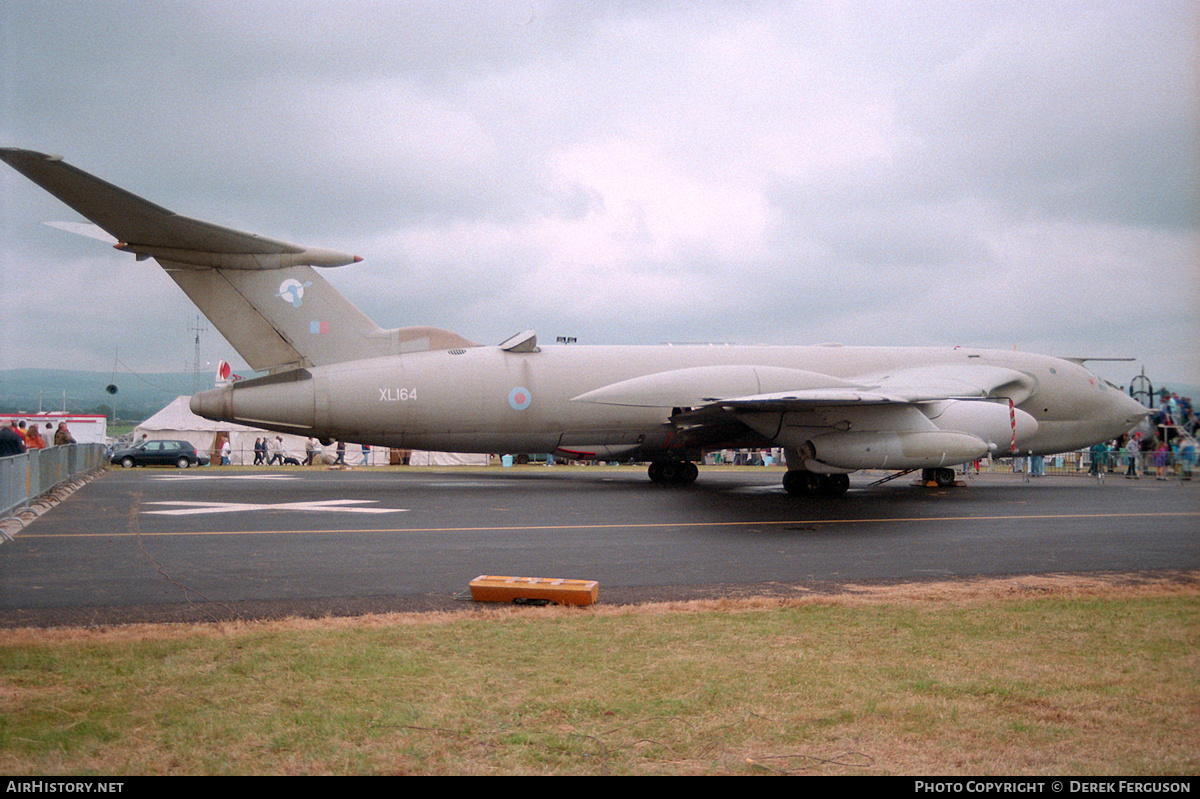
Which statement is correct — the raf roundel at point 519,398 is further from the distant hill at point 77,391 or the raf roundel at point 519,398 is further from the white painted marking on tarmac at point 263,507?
the distant hill at point 77,391

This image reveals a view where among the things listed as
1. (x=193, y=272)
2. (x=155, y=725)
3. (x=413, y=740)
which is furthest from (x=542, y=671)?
(x=193, y=272)

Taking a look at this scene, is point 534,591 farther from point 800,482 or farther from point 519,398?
point 800,482

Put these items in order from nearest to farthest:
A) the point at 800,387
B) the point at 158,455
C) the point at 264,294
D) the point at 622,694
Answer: the point at 622,694 < the point at 264,294 < the point at 800,387 < the point at 158,455

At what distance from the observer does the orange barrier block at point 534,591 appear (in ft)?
20.5

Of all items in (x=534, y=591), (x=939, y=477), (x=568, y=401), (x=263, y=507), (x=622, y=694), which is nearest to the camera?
(x=622, y=694)

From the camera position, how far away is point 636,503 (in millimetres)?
14688

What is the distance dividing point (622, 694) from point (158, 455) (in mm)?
35509

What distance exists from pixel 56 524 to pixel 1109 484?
77.6 ft

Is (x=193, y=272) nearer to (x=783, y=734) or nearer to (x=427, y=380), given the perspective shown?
(x=427, y=380)

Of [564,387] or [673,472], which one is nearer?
[564,387]

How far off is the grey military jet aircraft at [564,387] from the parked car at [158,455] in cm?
2098

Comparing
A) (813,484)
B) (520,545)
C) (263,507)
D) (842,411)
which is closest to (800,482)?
(813,484)

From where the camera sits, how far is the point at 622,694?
397 centimetres

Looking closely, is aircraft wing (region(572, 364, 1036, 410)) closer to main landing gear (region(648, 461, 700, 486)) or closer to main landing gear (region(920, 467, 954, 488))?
main landing gear (region(920, 467, 954, 488))
